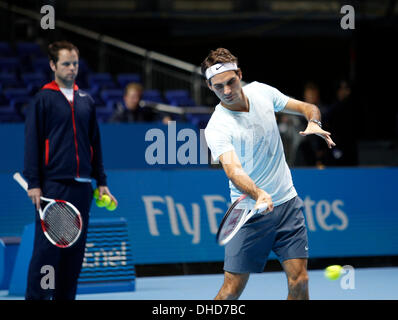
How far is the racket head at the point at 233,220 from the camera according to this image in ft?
14.1

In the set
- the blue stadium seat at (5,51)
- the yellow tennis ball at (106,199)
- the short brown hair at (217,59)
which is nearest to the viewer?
the short brown hair at (217,59)

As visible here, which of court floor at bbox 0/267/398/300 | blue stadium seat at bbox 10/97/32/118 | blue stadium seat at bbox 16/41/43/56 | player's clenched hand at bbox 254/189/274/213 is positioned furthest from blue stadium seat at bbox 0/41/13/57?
player's clenched hand at bbox 254/189/274/213

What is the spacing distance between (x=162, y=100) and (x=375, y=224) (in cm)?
633

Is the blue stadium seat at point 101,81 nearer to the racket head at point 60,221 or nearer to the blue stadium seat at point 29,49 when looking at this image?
the blue stadium seat at point 29,49

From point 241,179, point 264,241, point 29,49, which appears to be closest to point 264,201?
point 241,179

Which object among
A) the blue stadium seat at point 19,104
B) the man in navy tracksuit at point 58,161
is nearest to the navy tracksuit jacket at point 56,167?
the man in navy tracksuit at point 58,161

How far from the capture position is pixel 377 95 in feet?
59.4

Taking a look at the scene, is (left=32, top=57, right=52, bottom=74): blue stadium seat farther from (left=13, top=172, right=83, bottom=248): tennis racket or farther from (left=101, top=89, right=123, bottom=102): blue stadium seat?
(left=13, top=172, right=83, bottom=248): tennis racket

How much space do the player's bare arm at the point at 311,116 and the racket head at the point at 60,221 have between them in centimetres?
164

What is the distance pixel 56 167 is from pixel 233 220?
1.44 m

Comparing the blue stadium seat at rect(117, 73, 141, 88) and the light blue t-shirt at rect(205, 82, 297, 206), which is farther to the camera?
the blue stadium seat at rect(117, 73, 141, 88)

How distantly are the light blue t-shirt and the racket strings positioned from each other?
4.10 ft

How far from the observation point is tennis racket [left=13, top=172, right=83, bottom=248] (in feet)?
17.2

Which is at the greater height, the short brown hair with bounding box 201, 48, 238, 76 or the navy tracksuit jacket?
the short brown hair with bounding box 201, 48, 238, 76
